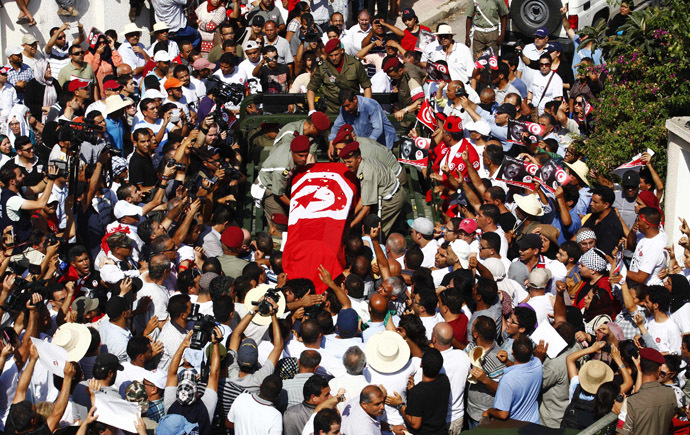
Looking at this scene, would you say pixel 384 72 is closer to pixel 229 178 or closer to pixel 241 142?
pixel 241 142

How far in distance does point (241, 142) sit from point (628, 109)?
15.6 ft

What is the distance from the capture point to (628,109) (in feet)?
35.5

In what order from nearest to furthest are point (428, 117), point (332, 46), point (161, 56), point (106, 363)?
point (106, 363)
point (428, 117)
point (332, 46)
point (161, 56)

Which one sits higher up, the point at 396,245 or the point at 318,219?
the point at 318,219

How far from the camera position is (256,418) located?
21.8 ft

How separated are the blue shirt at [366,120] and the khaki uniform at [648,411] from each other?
541cm

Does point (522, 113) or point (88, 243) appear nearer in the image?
point (88, 243)

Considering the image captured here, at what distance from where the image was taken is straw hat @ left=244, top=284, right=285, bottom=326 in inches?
308

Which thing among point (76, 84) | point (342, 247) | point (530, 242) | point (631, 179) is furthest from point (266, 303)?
point (76, 84)

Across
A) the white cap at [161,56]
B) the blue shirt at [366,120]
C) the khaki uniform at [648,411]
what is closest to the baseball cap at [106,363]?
the khaki uniform at [648,411]

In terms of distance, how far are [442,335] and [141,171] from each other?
4804 mm

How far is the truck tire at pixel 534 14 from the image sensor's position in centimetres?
1498

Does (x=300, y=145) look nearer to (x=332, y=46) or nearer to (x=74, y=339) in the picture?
(x=332, y=46)

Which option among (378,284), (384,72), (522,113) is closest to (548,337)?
(378,284)
